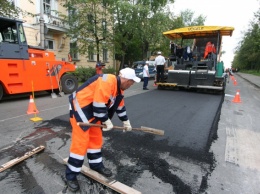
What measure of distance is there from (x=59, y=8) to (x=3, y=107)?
41.8 ft

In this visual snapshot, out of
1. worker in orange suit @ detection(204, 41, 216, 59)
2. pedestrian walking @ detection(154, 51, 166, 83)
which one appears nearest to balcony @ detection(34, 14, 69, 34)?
pedestrian walking @ detection(154, 51, 166, 83)

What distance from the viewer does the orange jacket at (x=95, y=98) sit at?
2.21 m

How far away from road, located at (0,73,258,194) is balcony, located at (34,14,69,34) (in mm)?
11575

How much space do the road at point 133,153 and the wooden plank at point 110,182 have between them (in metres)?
0.07

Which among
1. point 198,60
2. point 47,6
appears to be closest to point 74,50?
point 47,6

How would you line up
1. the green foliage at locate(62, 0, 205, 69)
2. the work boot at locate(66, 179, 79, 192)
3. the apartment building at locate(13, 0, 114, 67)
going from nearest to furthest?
the work boot at locate(66, 179, 79, 192) < the apartment building at locate(13, 0, 114, 67) < the green foliage at locate(62, 0, 205, 69)

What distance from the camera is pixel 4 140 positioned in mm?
3754

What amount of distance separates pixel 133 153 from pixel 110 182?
0.94 meters

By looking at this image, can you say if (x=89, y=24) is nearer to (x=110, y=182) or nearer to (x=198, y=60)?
(x=198, y=60)

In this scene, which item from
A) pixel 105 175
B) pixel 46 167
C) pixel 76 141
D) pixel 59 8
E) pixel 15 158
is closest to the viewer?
pixel 76 141

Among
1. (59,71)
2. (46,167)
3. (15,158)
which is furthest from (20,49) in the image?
(46,167)

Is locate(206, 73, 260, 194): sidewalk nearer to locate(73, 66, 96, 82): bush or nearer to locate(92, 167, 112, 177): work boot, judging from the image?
locate(92, 167, 112, 177): work boot

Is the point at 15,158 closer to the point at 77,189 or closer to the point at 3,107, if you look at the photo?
the point at 77,189

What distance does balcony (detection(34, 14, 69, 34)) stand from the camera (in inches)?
600
